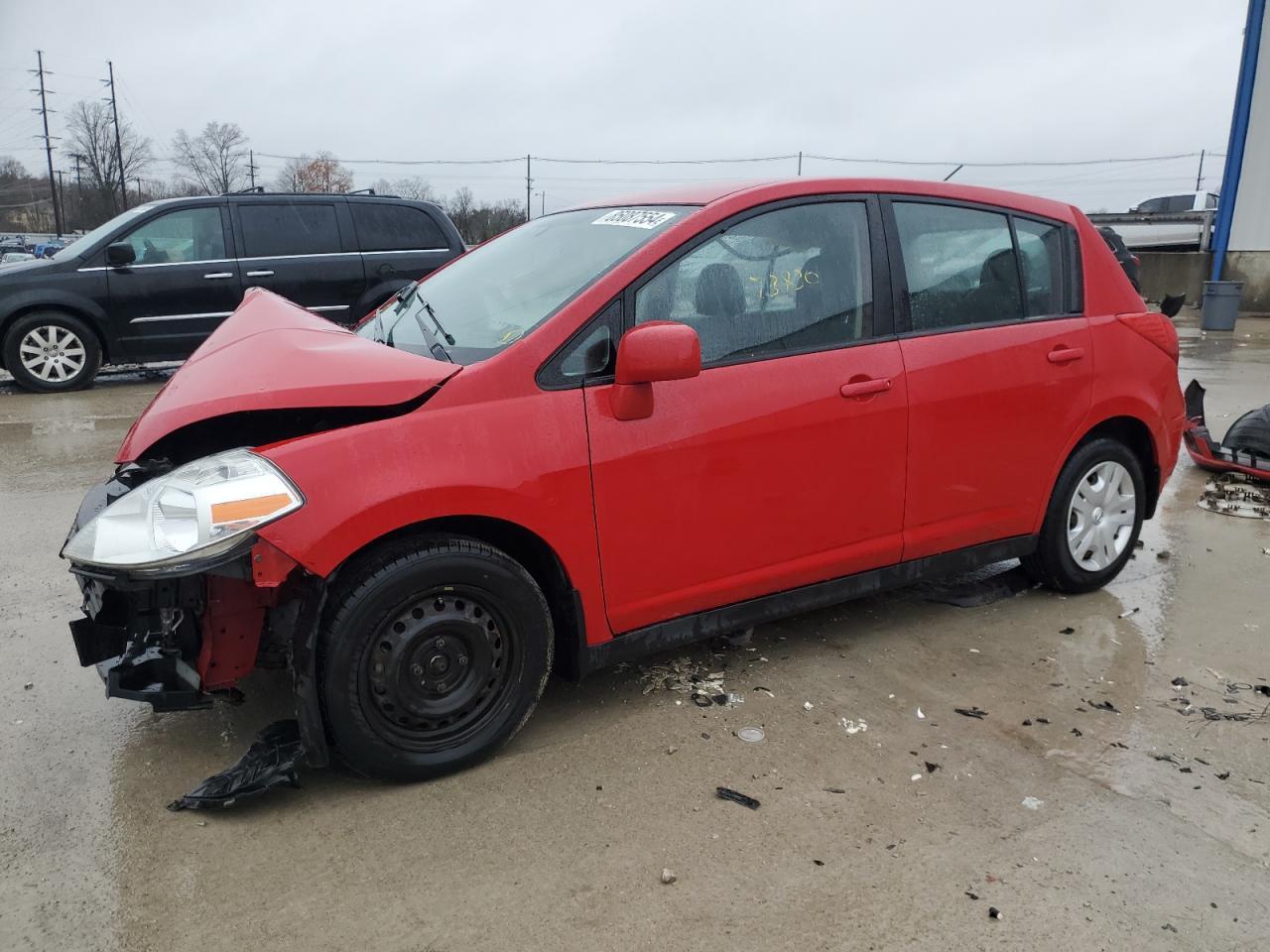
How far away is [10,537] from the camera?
16.0 ft

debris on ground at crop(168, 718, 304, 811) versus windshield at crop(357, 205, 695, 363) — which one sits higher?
windshield at crop(357, 205, 695, 363)

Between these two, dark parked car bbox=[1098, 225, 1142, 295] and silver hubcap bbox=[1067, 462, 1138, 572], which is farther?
dark parked car bbox=[1098, 225, 1142, 295]

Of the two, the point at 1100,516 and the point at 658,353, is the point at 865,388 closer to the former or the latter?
the point at 658,353

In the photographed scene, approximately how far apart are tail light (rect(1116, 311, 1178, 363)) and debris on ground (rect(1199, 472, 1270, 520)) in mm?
1826

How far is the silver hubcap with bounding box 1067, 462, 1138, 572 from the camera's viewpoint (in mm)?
4113

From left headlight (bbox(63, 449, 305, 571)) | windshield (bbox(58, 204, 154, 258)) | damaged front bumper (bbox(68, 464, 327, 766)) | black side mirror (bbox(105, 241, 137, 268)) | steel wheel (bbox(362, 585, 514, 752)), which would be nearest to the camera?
left headlight (bbox(63, 449, 305, 571))

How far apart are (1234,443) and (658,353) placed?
511cm

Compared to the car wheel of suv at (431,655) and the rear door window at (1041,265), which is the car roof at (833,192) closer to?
the rear door window at (1041,265)

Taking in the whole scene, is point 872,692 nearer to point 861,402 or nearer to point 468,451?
point 861,402

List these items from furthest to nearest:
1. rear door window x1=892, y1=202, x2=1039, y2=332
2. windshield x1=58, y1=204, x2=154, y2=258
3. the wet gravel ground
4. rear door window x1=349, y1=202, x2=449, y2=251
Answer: rear door window x1=349, y1=202, x2=449, y2=251 → windshield x1=58, y1=204, x2=154, y2=258 → rear door window x1=892, y1=202, x2=1039, y2=332 → the wet gravel ground

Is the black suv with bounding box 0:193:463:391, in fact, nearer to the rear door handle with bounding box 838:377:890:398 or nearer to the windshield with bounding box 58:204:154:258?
the windshield with bounding box 58:204:154:258

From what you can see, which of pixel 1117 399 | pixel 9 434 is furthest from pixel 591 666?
pixel 9 434

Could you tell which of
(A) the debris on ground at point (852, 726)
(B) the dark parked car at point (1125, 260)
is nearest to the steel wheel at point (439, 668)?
(A) the debris on ground at point (852, 726)

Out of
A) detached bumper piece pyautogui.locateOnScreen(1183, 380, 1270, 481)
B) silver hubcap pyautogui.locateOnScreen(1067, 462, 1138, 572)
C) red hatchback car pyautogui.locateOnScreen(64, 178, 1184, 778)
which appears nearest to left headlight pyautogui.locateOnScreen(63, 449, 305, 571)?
red hatchback car pyautogui.locateOnScreen(64, 178, 1184, 778)
